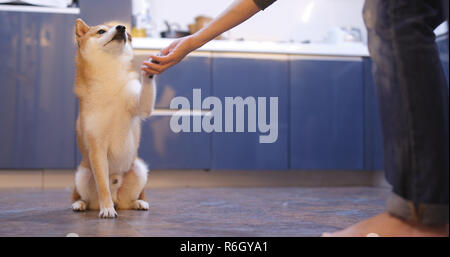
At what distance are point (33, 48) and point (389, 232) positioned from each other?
8.59ft

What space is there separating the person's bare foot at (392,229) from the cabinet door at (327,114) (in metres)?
2.12

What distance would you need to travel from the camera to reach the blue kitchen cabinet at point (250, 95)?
3.02 m

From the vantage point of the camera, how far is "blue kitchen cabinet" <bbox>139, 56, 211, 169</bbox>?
2939 millimetres

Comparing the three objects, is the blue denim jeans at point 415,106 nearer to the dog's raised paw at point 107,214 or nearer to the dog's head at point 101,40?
the dog's raised paw at point 107,214

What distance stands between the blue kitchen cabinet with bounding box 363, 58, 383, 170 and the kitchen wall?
0.75m

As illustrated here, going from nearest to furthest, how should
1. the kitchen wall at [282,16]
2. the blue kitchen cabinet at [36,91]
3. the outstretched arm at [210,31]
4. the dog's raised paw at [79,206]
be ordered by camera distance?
the outstretched arm at [210,31], the dog's raised paw at [79,206], the blue kitchen cabinet at [36,91], the kitchen wall at [282,16]

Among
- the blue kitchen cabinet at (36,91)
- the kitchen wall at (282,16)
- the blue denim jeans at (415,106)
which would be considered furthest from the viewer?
the kitchen wall at (282,16)

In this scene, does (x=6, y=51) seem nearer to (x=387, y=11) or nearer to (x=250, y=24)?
(x=250, y=24)

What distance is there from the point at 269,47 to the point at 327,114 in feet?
2.05

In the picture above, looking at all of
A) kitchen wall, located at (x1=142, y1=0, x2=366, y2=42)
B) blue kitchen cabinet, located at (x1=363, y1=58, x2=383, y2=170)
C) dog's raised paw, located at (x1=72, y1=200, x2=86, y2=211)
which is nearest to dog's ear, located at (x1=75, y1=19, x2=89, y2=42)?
dog's raised paw, located at (x1=72, y1=200, x2=86, y2=211)

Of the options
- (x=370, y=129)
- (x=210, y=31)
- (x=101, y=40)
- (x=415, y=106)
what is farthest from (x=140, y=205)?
(x=370, y=129)

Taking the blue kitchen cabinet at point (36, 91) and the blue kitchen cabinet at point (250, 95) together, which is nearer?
the blue kitchen cabinet at point (36, 91)

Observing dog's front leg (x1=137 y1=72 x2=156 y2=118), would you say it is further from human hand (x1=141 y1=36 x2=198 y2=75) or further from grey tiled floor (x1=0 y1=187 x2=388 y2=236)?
grey tiled floor (x1=0 y1=187 x2=388 y2=236)

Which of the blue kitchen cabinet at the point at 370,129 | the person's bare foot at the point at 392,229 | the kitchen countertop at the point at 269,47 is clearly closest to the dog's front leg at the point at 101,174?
the person's bare foot at the point at 392,229
